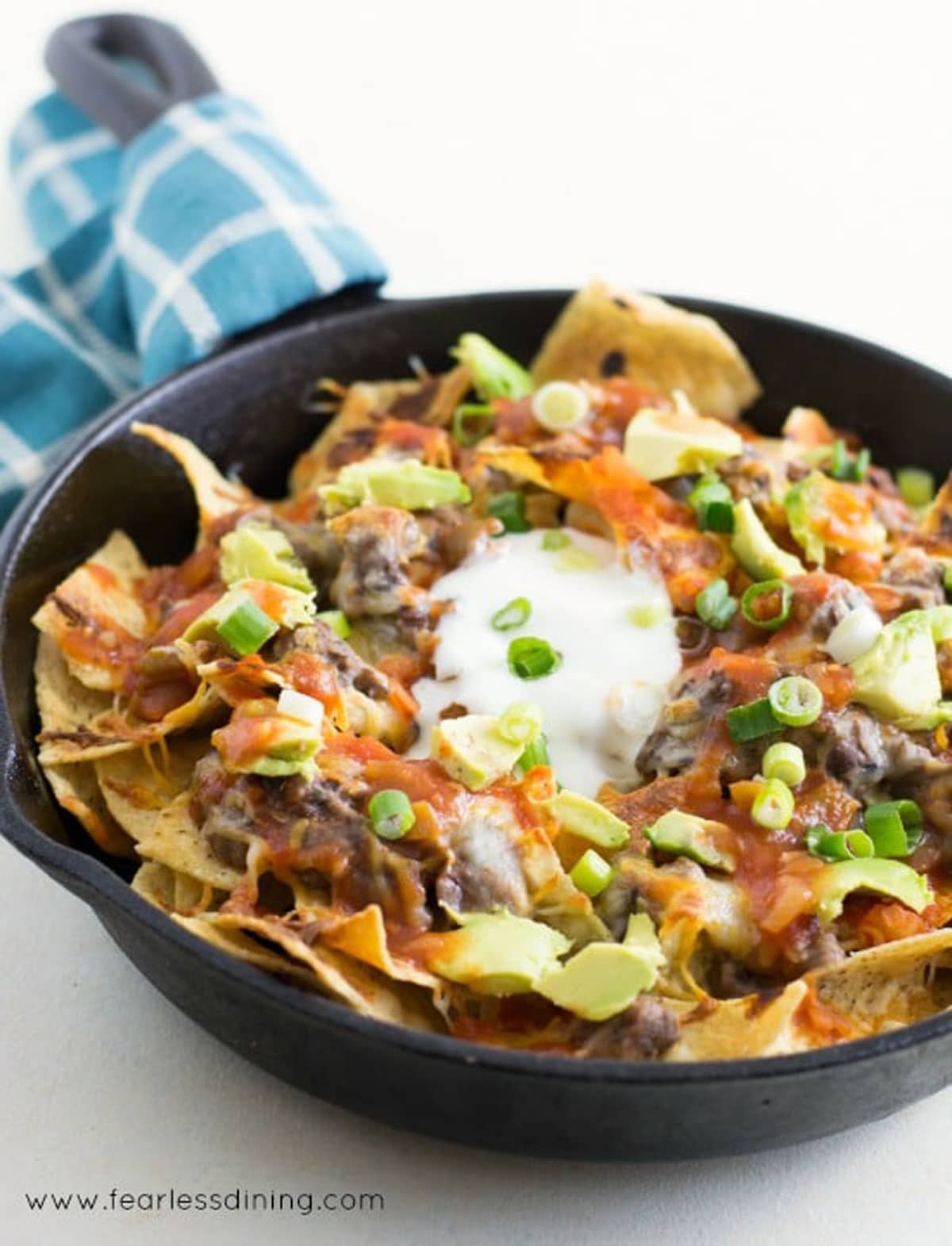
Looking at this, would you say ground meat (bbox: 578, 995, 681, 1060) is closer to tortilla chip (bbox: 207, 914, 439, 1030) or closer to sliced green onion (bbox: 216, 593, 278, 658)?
tortilla chip (bbox: 207, 914, 439, 1030)

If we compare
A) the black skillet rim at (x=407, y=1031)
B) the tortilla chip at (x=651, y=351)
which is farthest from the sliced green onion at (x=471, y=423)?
the black skillet rim at (x=407, y=1031)

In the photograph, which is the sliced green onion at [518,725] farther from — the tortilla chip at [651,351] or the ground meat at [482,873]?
the tortilla chip at [651,351]

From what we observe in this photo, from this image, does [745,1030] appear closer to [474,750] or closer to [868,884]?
[868,884]

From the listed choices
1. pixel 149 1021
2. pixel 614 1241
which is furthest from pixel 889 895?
pixel 149 1021

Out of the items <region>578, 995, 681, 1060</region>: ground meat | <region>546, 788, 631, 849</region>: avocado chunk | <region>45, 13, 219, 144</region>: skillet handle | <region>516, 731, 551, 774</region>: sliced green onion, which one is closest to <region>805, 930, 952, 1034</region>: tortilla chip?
<region>578, 995, 681, 1060</region>: ground meat

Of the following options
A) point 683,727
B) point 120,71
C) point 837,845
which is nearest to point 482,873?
point 683,727
